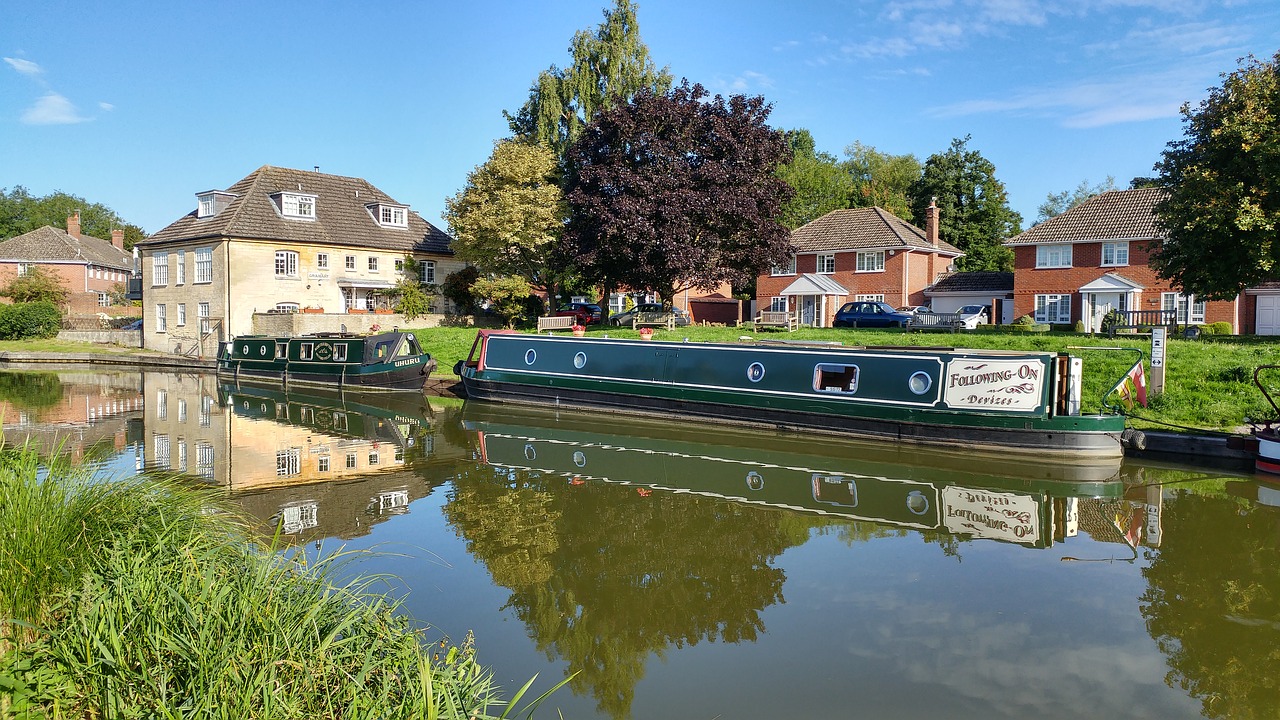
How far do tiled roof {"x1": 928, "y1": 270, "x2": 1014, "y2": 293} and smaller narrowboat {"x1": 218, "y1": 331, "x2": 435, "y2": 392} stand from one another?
82.8 ft

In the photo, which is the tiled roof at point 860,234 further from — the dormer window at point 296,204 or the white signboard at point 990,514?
the white signboard at point 990,514

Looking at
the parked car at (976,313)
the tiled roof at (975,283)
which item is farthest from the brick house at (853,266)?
the parked car at (976,313)

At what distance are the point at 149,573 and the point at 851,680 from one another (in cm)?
480

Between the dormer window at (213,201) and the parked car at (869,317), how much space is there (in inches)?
1121

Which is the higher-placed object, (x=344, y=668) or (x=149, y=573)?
(x=149, y=573)

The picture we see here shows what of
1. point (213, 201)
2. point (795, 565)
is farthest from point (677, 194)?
point (213, 201)

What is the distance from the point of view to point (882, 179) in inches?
2640

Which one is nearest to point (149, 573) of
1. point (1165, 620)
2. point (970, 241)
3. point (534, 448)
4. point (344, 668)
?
point (344, 668)

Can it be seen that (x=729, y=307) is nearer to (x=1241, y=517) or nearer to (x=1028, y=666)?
(x=1241, y=517)

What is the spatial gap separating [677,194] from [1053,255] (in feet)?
59.7

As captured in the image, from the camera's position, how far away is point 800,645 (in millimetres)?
6918

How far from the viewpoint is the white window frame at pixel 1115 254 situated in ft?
111

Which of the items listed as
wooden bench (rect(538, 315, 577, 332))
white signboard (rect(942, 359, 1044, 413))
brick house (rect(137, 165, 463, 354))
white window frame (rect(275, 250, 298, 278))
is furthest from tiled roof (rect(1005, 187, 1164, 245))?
white window frame (rect(275, 250, 298, 278))

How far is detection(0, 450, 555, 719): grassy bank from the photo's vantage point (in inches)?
A: 156
